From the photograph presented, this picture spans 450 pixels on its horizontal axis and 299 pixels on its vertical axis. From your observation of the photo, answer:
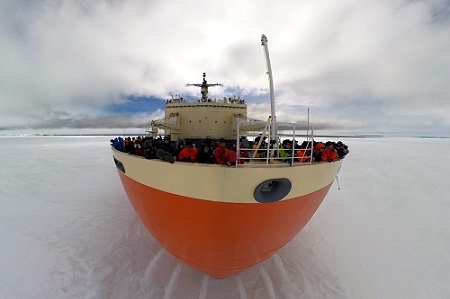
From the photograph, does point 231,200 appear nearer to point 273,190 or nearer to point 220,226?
point 220,226

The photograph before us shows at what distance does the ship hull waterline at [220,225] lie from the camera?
434cm

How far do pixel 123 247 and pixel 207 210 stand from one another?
431 cm

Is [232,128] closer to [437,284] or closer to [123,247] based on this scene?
[123,247]

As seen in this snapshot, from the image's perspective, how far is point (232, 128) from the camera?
28.8 ft

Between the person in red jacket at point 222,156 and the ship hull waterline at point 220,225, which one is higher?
the person in red jacket at point 222,156

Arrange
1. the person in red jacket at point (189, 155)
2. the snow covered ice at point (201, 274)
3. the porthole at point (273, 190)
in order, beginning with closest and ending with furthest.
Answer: the porthole at point (273, 190) → the person in red jacket at point (189, 155) → the snow covered ice at point (201, 274)

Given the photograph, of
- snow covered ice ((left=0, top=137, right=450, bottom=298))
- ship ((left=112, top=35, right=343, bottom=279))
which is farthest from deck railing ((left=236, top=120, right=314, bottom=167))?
snow covered ice ((left=0, top=137, right=450, bottom=298))

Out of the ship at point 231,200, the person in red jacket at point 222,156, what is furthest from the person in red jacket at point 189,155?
the person in red jacket at point 222,156

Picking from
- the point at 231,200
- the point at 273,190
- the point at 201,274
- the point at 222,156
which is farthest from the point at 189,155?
the point at 201,274

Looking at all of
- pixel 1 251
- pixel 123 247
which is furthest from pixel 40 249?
pixel 123 247

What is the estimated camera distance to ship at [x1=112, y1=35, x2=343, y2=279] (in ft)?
13.6

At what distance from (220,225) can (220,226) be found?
2cm

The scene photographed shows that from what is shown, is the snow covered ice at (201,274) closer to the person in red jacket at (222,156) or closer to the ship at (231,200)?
the ship at (231,200)

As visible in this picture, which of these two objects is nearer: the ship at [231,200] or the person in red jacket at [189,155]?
the ship at [231,200]
